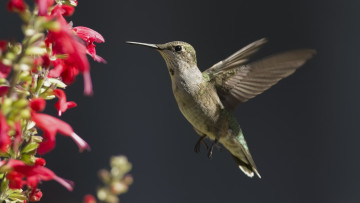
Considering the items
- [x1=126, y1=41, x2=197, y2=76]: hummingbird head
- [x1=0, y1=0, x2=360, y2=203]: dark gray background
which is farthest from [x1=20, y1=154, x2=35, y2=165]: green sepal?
[x1=0, y1=0, x2=360, y2=203]: dark gray background

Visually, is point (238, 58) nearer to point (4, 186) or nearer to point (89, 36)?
point (89, 36)

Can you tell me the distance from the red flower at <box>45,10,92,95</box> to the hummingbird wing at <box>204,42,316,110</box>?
80cm

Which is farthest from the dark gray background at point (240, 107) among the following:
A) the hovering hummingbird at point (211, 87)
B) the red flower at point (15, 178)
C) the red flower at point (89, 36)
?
the red flower at point (15, 178)

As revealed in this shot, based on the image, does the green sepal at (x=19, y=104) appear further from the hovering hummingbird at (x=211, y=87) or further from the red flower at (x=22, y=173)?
the hovering hummingbird at (x=211, y=87)

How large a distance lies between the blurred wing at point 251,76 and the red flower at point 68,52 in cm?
79

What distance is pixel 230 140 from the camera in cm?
220

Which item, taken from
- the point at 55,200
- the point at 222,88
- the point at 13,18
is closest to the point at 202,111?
the point at 222,88

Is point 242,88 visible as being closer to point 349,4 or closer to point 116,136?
point 116,136

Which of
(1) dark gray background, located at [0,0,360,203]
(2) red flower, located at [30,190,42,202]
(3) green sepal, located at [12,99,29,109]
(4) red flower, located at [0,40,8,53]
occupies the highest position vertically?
(4) red flower, located at [0,40,8,53]

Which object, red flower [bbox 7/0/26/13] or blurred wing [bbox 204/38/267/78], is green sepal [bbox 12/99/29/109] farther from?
blurred wing [bbox 204/38/267/78]

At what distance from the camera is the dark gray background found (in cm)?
413

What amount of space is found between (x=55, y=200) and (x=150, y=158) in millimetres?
1144

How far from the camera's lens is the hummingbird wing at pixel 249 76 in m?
1.73

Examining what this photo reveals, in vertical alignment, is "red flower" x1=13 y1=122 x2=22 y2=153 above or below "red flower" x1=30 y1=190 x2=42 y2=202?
above
